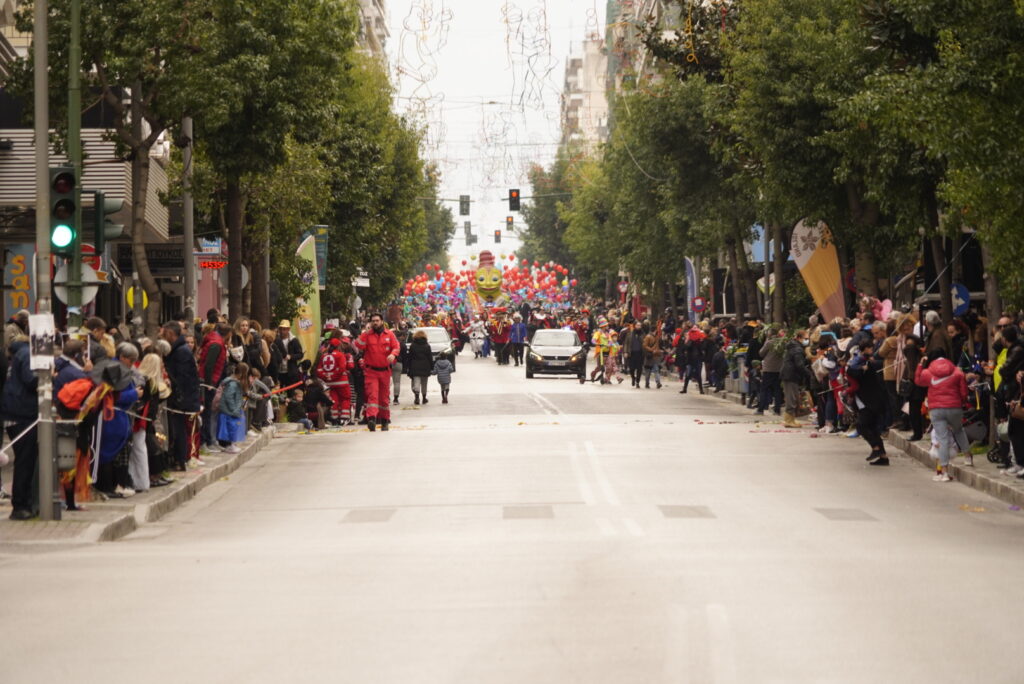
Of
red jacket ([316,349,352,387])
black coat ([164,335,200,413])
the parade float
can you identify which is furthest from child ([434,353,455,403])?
the parade float

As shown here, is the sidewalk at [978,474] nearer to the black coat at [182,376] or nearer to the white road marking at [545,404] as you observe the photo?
the black coat at [182,376]

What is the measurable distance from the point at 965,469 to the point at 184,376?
874cm

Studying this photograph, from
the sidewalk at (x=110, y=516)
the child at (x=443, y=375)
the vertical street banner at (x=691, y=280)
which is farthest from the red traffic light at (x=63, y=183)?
the vertical street banner at (x=691, y=280)

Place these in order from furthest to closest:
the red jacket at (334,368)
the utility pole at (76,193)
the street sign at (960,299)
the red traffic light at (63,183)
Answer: the red jacket at (334,368) → the street sign at (960,299) → the utility pole at (76,193) → the red traffic light at (63,183)

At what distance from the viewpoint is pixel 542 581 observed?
1101 centimetres

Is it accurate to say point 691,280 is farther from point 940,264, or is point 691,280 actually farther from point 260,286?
point 940,264

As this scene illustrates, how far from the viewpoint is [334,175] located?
44156 mm

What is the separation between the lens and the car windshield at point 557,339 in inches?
2062

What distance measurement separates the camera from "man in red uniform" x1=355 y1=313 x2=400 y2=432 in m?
28.0

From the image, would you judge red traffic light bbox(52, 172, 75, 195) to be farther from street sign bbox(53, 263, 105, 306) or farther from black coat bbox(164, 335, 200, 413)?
black coat bbox(164, 335, 200, 413)

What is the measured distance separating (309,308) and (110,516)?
2302 centimetres

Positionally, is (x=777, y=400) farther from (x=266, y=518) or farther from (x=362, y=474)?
(x=266, y=518)

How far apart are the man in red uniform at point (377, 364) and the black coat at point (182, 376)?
7812 millimetres

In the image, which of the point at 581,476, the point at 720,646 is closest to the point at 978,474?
the point at 581,476
